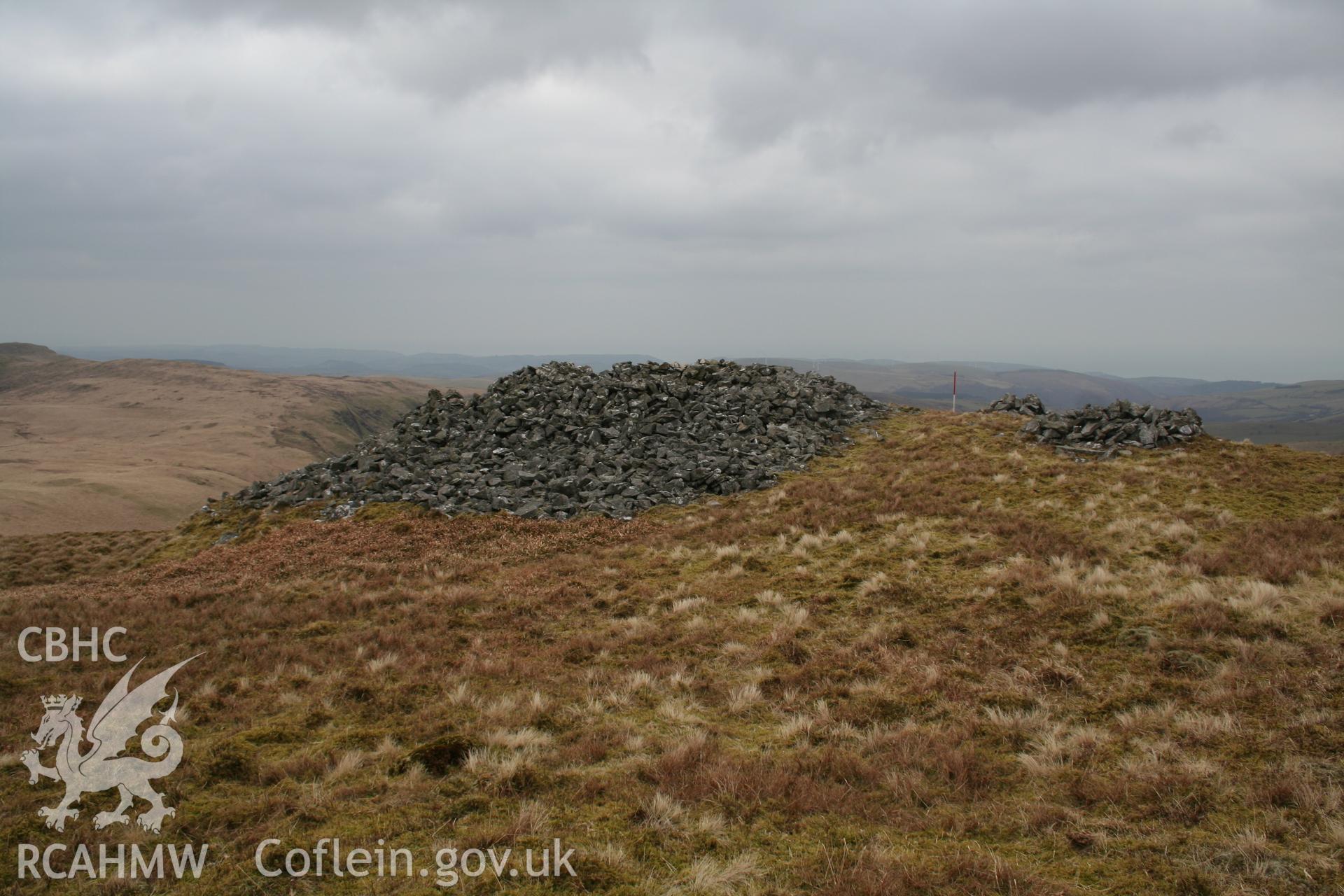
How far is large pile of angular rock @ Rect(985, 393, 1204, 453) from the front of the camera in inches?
1000

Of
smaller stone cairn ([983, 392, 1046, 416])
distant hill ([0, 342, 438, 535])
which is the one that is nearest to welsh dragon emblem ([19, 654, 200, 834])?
smaller stone cairn ([983, 392, 1046, 416])

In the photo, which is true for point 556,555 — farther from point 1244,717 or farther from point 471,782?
point 1244,717

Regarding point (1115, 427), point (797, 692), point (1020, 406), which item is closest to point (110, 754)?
point (797, 692)

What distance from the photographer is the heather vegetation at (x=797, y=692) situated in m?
6.40

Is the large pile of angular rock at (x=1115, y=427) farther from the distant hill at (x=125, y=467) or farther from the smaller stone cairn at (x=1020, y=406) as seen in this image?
the distant hill at (x=125, y=467)

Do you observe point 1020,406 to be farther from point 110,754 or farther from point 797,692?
point 110,754

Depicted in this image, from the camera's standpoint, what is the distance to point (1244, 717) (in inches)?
324

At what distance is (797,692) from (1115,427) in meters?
23.4

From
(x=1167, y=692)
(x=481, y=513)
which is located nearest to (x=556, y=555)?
(x=481, y=513)

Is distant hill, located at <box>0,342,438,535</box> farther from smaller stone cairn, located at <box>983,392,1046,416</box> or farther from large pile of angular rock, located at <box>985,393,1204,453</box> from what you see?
large pile of angular rock, located at <box>985,393,1204,453</box>

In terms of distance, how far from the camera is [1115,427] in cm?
2656

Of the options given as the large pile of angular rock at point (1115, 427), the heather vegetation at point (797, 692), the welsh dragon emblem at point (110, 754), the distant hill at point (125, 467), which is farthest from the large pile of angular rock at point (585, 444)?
the distant hill at point (125, 467)

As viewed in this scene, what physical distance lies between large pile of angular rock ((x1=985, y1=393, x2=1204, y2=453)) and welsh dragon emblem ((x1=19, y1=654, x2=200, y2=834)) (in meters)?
29.1

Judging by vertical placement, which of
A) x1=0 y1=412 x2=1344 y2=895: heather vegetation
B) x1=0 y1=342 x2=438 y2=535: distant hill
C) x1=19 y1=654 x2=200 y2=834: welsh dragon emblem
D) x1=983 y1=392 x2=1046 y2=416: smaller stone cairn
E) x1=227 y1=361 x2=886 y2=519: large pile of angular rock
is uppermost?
x1=983 y1=392 x2=1046 y2=416: smaller stone cairn
